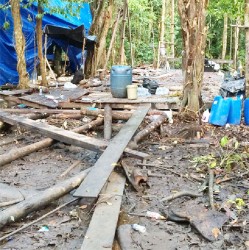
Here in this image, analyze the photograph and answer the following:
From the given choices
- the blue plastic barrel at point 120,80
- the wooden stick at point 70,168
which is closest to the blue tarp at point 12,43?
the blue plastic barrel at point 120,80

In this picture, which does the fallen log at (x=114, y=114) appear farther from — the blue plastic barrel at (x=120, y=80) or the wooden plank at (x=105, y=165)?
the blue plastic barrel at (x=120, y=80)

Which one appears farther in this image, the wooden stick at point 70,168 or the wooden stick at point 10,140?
the wooden stick at point 10,140

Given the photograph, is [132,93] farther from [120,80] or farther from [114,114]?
[114,114]

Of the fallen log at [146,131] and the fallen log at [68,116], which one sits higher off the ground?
the fallen log at [68,116]

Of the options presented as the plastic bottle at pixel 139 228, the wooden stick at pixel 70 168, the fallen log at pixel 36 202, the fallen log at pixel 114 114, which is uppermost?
the fallen log at pixel 114 114

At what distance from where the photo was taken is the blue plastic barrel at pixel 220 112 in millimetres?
6293

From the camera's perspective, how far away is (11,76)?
1192 cm

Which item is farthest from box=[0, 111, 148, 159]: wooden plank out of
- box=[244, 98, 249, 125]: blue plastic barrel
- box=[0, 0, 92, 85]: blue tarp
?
box=[0, 0, 92, 85]: blue tarp

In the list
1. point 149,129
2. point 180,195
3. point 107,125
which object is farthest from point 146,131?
point 180,195

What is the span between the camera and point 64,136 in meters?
5.07

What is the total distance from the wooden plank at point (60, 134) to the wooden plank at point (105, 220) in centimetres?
104

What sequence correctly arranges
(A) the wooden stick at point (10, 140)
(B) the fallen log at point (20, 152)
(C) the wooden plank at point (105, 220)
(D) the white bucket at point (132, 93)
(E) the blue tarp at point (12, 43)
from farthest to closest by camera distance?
1. (E) the blue tarp at point (12, 43)
2. (D) the white bucket at point (132, 93)
3. (A) the wooden stick at point (10, 140)
4. (B) the fallen log at point (20, 152)
5. (C) the wooden plank at point (105, 220)

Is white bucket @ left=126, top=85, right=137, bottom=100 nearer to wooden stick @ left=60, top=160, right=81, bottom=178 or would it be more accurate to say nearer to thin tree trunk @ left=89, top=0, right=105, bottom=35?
wooden stick @ left=60, top=160, right=81, bottom=178

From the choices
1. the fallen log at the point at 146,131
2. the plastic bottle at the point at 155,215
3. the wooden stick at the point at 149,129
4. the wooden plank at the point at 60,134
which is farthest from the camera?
the wooden stick at the point at 149,129
